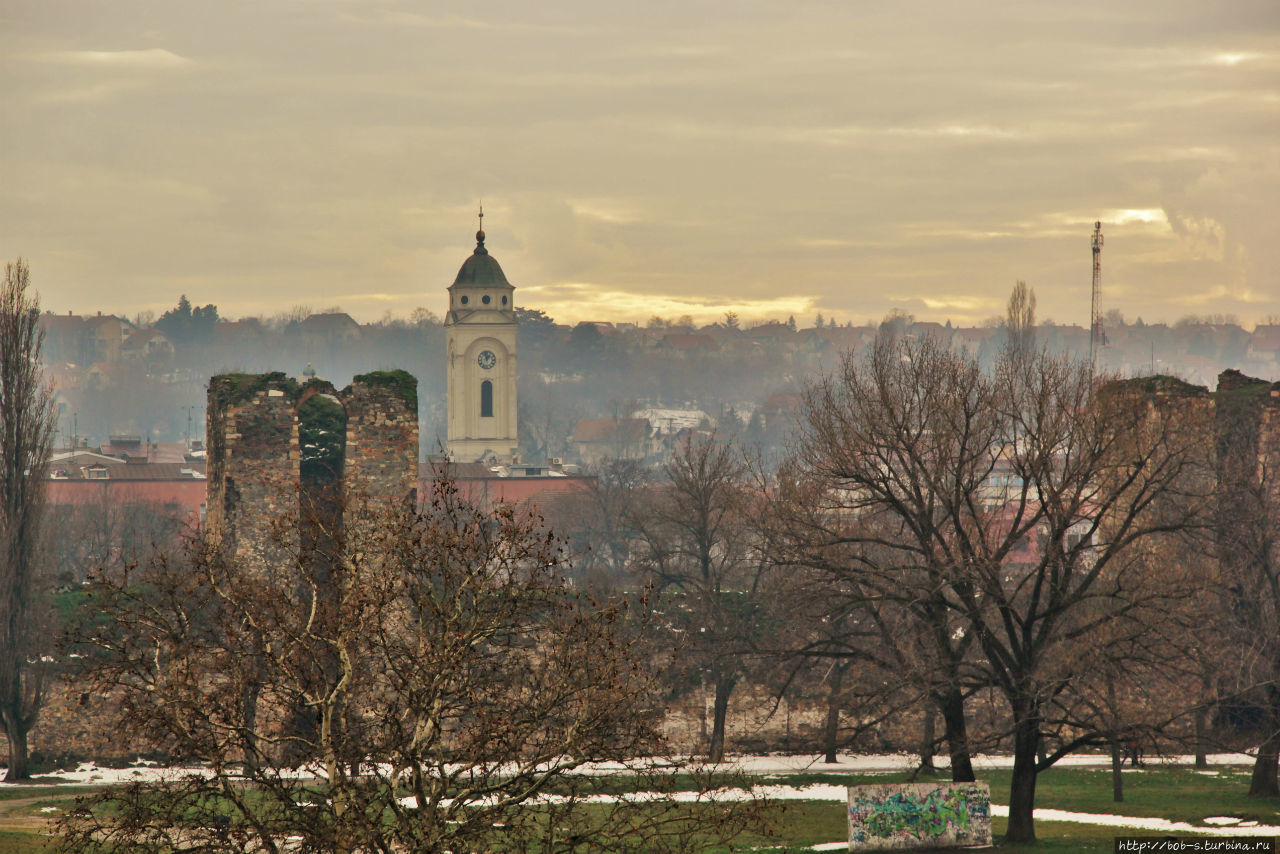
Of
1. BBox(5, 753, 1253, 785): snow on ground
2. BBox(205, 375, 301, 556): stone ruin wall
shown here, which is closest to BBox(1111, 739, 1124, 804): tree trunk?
BBox(5, 753, 1253, 785): snow on ground

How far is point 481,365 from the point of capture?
→ 419ft

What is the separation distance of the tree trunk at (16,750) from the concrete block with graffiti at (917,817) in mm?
15714

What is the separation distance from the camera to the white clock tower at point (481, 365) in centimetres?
12700

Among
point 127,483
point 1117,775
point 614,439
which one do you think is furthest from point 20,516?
point 614,439

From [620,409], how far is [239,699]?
601ft

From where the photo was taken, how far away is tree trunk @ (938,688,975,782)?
18.5m

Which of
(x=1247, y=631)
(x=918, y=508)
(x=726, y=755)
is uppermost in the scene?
(x=918, y=508)

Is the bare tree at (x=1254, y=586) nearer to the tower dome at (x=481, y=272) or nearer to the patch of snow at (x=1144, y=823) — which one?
the patch of snow at (x=1144, y=823)

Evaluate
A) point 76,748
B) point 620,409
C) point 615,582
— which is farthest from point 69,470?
point 620,409

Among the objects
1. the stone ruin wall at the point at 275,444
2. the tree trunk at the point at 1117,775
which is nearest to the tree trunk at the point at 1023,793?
the tree trunk at the point at 1117,775

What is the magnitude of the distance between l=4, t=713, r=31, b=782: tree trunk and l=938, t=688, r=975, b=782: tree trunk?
16239 millimetres

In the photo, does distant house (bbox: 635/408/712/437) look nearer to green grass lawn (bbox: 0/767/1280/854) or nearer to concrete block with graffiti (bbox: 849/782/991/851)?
green grass lawn (bbox: 0/767/1280/854)

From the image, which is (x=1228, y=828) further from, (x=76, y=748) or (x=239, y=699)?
(x=76, y=748)

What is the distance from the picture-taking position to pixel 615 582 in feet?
156
